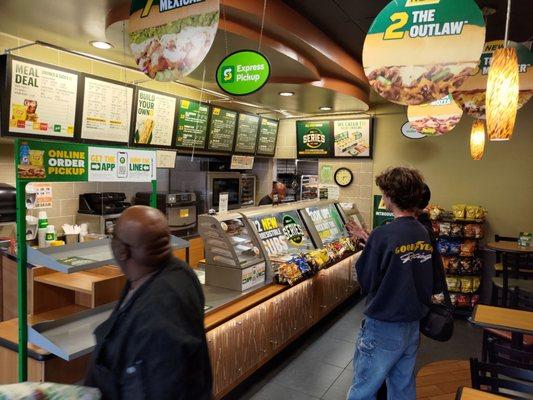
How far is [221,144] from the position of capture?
651 centimetres

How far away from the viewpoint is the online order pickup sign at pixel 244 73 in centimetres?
297

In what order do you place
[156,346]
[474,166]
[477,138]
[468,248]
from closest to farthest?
1. [156,346]
2. [477,138]
3. [468,248]
4. [474,166]

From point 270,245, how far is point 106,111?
7.99 ft

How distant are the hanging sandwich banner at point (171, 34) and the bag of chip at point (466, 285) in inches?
205

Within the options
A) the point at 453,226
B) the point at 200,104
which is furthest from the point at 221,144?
the point at 453,226

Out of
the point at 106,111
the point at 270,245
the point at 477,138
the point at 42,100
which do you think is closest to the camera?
the point at 42,100

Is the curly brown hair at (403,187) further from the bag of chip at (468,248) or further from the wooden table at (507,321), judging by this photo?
the bag of chip at (468,248)

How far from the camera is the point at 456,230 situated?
18.8ft

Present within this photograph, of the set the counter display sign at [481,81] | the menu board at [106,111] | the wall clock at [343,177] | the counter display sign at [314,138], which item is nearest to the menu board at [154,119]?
the menu board at [106,111]

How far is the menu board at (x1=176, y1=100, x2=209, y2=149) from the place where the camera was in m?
5.65

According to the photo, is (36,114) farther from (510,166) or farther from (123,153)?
(510,166)

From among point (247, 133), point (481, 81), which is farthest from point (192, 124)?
point (481, 81)

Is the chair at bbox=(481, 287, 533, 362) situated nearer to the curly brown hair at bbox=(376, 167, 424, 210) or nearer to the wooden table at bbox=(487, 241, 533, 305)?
the wooden table at bbox=(487, 241, 533, 305)

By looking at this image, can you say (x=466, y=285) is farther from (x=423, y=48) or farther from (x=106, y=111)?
(x=106, y=111)
